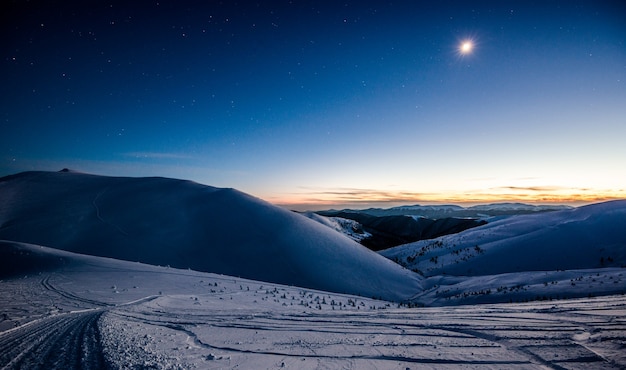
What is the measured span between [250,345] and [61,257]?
12.0 m

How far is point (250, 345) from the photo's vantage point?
3406 mm

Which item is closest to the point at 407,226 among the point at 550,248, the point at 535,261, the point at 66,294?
the point at 550,248

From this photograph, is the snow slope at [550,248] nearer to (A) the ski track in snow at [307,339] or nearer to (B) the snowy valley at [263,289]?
(B) the snowy valley at [263,289]

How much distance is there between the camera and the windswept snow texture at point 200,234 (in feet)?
48.3

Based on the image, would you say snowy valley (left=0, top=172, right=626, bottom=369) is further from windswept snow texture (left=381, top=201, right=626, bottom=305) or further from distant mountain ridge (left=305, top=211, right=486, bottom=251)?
distant mountain ridge (left=305, top=211, right=486, bottom=251)

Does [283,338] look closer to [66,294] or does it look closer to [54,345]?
[54,345]

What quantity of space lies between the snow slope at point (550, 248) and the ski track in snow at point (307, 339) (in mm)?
16780

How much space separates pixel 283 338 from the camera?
373 cm

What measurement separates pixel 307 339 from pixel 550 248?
76.7ft

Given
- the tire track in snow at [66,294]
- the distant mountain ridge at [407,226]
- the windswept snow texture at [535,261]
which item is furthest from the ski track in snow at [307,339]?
the distant mountain ridge at [407,226]

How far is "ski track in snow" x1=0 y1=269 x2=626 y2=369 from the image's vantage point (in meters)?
2.79

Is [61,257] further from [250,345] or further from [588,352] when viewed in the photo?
[588,352]

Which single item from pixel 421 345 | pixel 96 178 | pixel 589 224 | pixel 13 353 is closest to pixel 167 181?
pixel 96 178

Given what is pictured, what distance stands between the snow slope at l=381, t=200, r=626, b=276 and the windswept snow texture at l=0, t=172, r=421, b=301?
6.74 m
